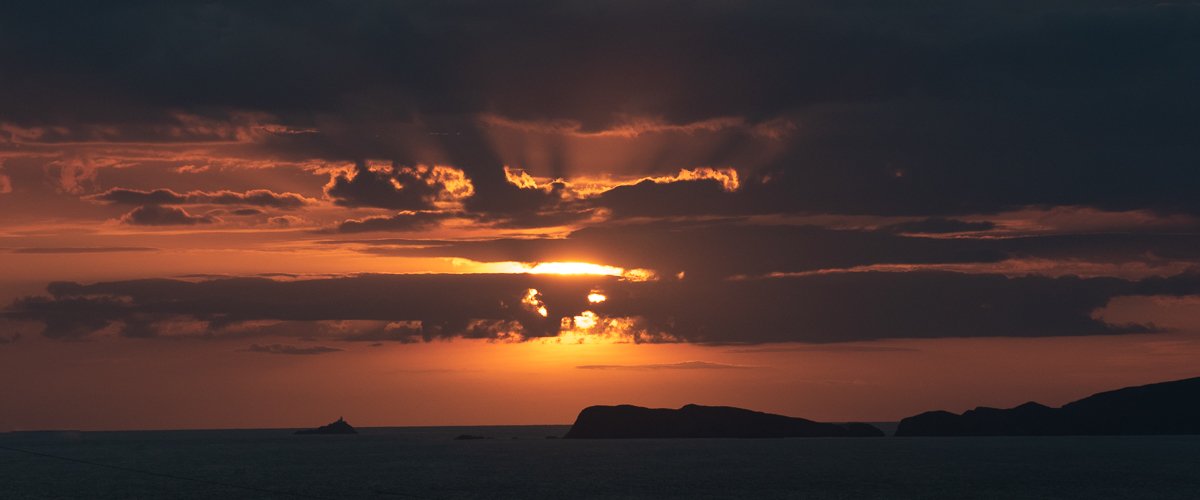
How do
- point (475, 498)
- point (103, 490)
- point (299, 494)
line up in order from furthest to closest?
1. point (103, 490)
2. point (299, 494)
3. point (475, 498)

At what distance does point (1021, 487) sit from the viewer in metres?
188

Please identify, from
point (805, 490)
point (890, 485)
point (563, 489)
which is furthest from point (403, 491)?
point (890, 485)

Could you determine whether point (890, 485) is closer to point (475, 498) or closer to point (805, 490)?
point (805, 490)

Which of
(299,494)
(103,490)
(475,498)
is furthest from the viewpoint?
(103,490)

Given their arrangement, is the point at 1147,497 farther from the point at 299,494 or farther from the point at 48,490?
the point at 48,490

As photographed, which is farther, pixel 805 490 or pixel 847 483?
pixel 847 483

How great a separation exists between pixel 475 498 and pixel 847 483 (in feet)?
204

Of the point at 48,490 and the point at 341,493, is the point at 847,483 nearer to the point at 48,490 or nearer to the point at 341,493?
the point at 341,493

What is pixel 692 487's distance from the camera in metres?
186

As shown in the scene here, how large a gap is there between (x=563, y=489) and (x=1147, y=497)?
7970cm

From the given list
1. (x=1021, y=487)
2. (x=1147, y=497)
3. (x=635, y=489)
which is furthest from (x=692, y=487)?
(x=1147, y=497)

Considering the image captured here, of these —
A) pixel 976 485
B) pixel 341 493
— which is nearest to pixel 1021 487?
pixel 976 485

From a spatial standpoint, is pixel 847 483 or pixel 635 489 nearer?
pixel 635 489

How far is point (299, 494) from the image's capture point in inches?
7013
